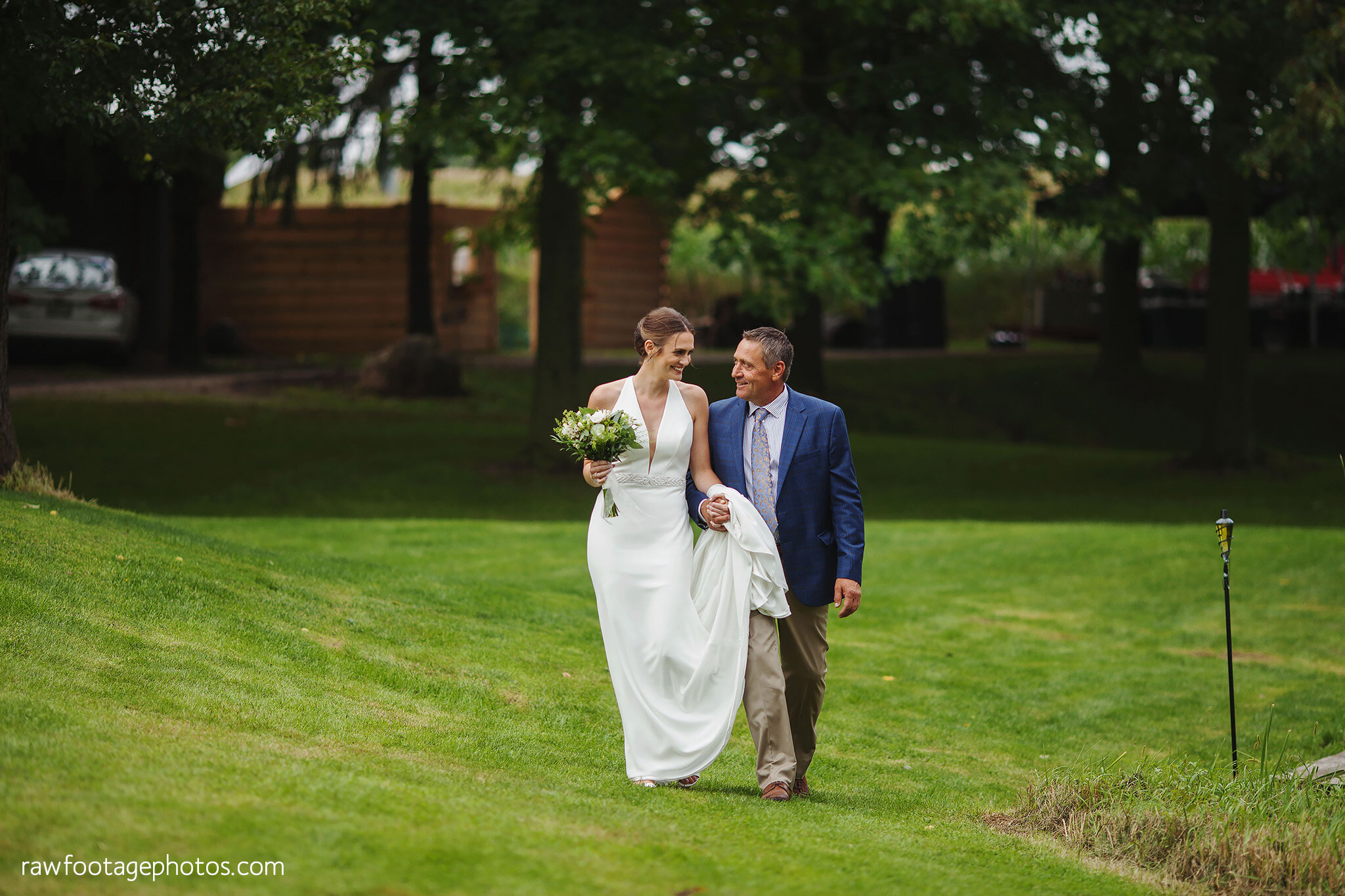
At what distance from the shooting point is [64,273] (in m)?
21.7

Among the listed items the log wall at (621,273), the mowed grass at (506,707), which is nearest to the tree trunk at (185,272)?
the log wall at (621,273)

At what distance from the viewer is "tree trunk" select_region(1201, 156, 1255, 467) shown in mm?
18703

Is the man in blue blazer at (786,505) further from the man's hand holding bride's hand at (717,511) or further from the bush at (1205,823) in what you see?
the bush at (1205,823)

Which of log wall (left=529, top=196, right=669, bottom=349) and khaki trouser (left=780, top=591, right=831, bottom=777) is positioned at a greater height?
log wall (left=529, top=196, right=669, bottom=349)

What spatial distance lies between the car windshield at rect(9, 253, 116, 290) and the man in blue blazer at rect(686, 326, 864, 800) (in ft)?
62.6

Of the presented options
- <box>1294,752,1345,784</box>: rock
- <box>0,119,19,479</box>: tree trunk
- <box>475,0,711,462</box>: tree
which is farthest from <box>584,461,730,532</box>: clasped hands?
<box>475,0,711,462</box>: tree

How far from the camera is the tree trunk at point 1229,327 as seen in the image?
1870cm

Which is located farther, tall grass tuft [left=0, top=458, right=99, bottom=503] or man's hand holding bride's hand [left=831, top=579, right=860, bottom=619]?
tall grass tuft [left=0, top=458, right=99, bottom=503]

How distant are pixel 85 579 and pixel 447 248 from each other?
2353cm

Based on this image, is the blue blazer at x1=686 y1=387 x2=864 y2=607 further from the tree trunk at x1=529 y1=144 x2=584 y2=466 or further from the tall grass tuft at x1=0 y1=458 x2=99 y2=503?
the tree trunk at x1=529 y1=144 x2=584 y2=466

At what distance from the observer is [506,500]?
15.8 meters

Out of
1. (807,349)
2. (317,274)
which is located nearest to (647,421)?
(807,349)

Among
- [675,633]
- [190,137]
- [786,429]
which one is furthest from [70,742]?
[190,137]

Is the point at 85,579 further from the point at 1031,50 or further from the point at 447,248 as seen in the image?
the point at 447,248
